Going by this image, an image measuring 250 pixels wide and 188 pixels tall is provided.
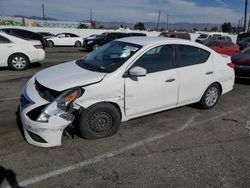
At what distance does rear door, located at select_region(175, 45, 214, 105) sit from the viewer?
4766 millimetres

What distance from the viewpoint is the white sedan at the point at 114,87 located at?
11.7ft

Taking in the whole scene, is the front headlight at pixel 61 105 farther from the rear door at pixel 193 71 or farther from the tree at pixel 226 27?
the tree at pixel 226 27

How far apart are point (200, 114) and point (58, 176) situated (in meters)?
3.35

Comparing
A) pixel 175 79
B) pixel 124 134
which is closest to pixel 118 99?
pixel 124 134

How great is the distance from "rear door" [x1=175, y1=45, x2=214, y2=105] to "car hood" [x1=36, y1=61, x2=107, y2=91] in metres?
1.65

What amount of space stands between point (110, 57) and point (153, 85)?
0.94 metres

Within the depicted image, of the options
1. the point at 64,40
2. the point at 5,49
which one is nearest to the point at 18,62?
the point at 5,49

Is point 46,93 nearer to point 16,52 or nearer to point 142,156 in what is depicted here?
point 142,156

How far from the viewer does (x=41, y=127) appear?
3443 millimetres

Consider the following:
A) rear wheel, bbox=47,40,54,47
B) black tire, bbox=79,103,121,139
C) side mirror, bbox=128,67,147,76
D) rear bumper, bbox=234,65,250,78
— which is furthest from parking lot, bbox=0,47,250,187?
rear wheel, bbox=47,40,54,47

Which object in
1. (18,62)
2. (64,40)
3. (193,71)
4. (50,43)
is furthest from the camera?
(64,40)

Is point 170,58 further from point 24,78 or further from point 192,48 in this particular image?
point 24,78

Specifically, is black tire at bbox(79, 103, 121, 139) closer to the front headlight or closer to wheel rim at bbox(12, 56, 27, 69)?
the front headlight

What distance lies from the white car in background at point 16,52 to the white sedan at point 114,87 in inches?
218
